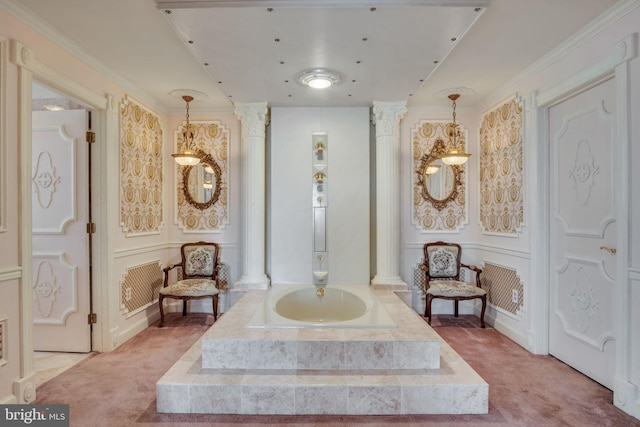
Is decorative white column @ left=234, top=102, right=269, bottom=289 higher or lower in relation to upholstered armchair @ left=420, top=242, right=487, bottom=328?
higher

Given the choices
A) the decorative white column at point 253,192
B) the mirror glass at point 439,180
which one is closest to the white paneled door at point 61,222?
the decorative white column at point 253,192

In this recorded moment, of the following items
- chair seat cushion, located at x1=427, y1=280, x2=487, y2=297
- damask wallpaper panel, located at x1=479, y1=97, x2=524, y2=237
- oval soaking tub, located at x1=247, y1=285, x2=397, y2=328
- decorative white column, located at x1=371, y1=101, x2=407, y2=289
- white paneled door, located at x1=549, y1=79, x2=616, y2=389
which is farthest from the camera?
decorative white column, located at x1=371, y1=101, x2=407, y2=289

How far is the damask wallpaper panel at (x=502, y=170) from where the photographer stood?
346 cm

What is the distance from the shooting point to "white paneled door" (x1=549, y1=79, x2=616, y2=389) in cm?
249

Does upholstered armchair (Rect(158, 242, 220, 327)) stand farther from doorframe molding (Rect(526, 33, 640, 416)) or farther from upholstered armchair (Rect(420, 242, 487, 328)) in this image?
doorframe molding (Rect(526, 33, 640, 416))

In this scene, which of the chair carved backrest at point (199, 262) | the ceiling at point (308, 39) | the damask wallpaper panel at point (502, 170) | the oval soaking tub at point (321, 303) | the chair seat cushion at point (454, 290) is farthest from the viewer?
the chair carved backrest at point (199, 262)

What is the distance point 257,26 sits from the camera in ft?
7.83

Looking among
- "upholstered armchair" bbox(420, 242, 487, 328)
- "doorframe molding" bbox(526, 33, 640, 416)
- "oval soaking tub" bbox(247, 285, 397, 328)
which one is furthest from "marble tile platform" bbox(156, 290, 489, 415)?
"upholstered armchair" bbox(420, 242, 487, 328)

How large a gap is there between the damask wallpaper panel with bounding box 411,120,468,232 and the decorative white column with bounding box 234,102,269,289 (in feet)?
5.97

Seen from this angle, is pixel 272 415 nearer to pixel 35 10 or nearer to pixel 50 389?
pixel 50 389

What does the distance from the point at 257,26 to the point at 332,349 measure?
2.22m

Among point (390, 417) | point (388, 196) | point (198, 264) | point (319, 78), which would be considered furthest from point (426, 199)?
point (198, 264)

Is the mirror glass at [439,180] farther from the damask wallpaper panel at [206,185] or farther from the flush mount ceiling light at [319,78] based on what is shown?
the damask wallpaper panel at [206,185]

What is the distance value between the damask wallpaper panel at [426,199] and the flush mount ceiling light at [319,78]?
1489 mm
